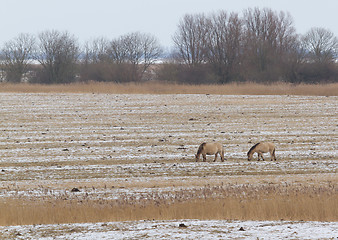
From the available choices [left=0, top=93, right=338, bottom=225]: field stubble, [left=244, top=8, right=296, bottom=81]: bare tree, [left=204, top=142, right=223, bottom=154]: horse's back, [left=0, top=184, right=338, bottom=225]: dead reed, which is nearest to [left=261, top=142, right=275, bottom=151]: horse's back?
[left=0, top=93, right=338, bottom=225]: field stubble

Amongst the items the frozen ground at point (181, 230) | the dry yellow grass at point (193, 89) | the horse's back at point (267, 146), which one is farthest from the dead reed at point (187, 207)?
the dry yellow grass at point (193, 89)

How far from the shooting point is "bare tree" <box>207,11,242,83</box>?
8531 cm

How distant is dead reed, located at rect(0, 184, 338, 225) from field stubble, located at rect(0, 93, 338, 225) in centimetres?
2

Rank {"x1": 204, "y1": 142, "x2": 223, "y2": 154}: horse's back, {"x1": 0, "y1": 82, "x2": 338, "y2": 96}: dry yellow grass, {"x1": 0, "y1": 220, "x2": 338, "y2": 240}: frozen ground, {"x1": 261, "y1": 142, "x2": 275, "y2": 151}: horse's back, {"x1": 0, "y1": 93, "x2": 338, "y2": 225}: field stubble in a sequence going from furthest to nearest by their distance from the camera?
{"x1": 0, "y1": 82, "x2": 338, "y2": 96}: dry yellow grass < {"x1": 261, "y1": 142, "x2": 275, "y2": 151}: horse's back < {"x1": 204, "y1": 142, "x2": 223, "y2": 154}: horse's back < {"x1": 0, "y1": 93, "x2": 338, "y2": 225}: field stubble < {"x1": 0, "y1": 220, "x2": 338, "y2": 240}: frozen ground

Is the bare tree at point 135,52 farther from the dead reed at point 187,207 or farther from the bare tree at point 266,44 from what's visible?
the dead reed at point 187,207

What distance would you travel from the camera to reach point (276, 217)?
12352mm

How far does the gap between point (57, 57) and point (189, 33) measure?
68.5 feet

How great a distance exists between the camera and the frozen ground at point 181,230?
31.3 feet

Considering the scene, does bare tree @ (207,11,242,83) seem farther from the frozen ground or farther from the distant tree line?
the frozen ground

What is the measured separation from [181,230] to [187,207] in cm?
321

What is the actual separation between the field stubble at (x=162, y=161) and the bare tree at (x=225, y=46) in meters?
37.1

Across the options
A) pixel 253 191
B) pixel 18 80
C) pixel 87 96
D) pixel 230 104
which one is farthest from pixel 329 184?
pixel 18 80

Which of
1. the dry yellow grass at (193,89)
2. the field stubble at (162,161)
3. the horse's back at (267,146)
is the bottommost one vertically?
the field stubble at (162,161)

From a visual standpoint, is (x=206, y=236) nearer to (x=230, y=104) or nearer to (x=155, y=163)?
(x=155, y=163)
